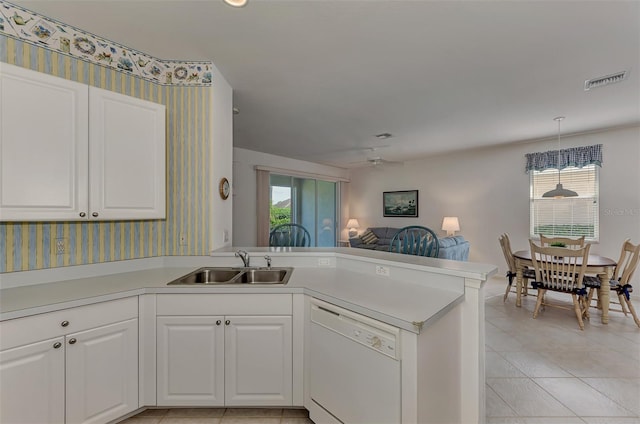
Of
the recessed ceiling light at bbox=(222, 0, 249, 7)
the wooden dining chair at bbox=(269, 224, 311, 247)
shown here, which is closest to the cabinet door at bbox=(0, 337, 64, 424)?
the recessed ceiling light at bbox=(222, 0, 249, 7)

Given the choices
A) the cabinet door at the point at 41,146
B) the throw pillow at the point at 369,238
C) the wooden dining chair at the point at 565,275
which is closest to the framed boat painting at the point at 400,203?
the throw pillow at the point at 369,238

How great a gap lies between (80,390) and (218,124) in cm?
204

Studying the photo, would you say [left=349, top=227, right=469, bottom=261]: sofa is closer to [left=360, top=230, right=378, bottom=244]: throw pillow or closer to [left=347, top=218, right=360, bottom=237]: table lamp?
[left=360, top=230, right=378, bottom=244]: throw pillow

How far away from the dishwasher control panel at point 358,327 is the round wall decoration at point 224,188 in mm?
1421

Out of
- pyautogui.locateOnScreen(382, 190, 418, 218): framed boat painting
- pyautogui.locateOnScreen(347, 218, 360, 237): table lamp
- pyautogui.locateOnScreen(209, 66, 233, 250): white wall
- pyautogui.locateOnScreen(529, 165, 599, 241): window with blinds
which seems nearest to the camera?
pyautogui.locateOnScreen(209, 66, 233, 250): white wall

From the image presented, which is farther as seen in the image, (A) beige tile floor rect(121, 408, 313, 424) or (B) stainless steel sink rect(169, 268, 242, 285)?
(B) stainless steel sink rect(169, 268, 242, 285)

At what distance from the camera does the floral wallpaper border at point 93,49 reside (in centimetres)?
166

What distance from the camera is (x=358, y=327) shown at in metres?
1.36

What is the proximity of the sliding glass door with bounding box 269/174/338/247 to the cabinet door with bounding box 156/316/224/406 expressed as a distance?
4158mm

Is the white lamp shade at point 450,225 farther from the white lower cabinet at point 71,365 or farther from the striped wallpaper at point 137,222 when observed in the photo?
the white lower cabinet at point 71,365

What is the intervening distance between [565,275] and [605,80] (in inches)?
80.8

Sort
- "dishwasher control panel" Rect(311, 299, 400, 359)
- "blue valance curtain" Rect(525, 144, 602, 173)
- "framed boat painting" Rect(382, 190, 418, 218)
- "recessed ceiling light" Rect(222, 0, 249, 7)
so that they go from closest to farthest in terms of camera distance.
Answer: "dishwasher control panel" Rect(311, 299, 400, 359)
"recessed ceiling light" Rect(222, 0, 249, 7)
"blue valance curtain" Rect(525, 144, 602, 173)
"framed boat painting" Rect(382, 190, 418, 218)

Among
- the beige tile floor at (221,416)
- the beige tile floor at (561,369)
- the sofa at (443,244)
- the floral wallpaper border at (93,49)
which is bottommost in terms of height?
the beige tile floor at (221,416)

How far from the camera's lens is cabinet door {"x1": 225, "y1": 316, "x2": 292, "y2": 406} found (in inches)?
66.6
